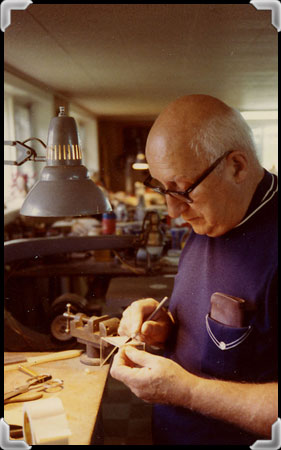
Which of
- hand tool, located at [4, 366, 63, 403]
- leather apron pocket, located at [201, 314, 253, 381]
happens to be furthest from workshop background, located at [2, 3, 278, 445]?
leather apron pocket, located at [201, 314, 253, 381]

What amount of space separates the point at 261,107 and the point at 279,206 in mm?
450

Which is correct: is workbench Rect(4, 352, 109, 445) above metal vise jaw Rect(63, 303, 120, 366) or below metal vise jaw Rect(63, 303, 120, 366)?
below

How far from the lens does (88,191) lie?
135 cm

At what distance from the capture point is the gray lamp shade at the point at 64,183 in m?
1.31

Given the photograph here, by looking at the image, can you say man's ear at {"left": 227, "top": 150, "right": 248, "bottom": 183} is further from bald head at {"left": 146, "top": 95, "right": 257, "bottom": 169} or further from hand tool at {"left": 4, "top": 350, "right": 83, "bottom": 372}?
hand tool at {"left": 4, "top": 350, "right": 83, "bottom": 372}

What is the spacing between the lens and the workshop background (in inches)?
65.3

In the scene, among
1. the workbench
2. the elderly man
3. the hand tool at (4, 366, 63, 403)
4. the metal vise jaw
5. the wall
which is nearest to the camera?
the elderly man

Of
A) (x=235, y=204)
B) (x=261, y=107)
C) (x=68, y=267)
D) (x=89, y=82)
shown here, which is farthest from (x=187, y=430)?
(x=89, y=82)

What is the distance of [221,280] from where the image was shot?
1.28 meters

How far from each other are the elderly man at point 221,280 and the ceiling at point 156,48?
12.5 inches

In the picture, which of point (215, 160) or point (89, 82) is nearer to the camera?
point (215, 160)

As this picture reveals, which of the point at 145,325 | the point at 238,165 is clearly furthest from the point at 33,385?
the point at 238,165

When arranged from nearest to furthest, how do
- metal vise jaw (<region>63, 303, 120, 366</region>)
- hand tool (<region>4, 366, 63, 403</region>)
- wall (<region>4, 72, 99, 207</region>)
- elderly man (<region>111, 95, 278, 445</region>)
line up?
1. elderly man (<region>111, 95, 278, 445</region>)
2. hand tool (<region>4, 366, 63, 403</region>)
3. metal vise jaw (<region>63, 303, 120, 366</region>)
4. wall (<region>4, 72, 99, 207</region>)

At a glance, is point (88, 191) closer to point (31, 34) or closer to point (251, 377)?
point (251, 377)
